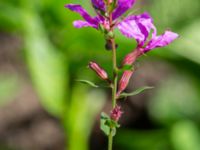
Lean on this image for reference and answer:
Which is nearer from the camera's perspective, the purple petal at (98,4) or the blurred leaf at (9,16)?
the purple petal at (98,4)

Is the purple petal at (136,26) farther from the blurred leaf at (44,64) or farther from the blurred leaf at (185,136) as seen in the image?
the blurred leaf at (185,136)

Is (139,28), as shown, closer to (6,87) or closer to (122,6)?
(122,6)

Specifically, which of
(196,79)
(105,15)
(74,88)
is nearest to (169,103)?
(196,79)

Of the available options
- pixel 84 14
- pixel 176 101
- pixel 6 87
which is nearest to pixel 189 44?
pixel 176 101

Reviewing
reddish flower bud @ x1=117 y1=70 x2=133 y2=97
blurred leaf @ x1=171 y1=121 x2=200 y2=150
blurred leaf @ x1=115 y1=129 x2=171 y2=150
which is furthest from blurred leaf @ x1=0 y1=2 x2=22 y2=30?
reddish flower bud @ x1=117 y1=70 x2=133 y2=97

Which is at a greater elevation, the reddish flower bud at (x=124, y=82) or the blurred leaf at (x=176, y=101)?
the reddish flower bud at (x=124, y=82)

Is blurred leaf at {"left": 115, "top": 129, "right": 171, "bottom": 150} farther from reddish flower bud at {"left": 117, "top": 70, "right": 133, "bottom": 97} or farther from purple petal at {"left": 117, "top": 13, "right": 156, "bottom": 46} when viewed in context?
purple petal at {"left": 117, "top": 13, "right": 156, "bottom": 46}

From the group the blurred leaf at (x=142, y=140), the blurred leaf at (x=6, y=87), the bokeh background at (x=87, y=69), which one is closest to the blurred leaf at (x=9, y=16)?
the bokeh background at (x=87, y=69)
